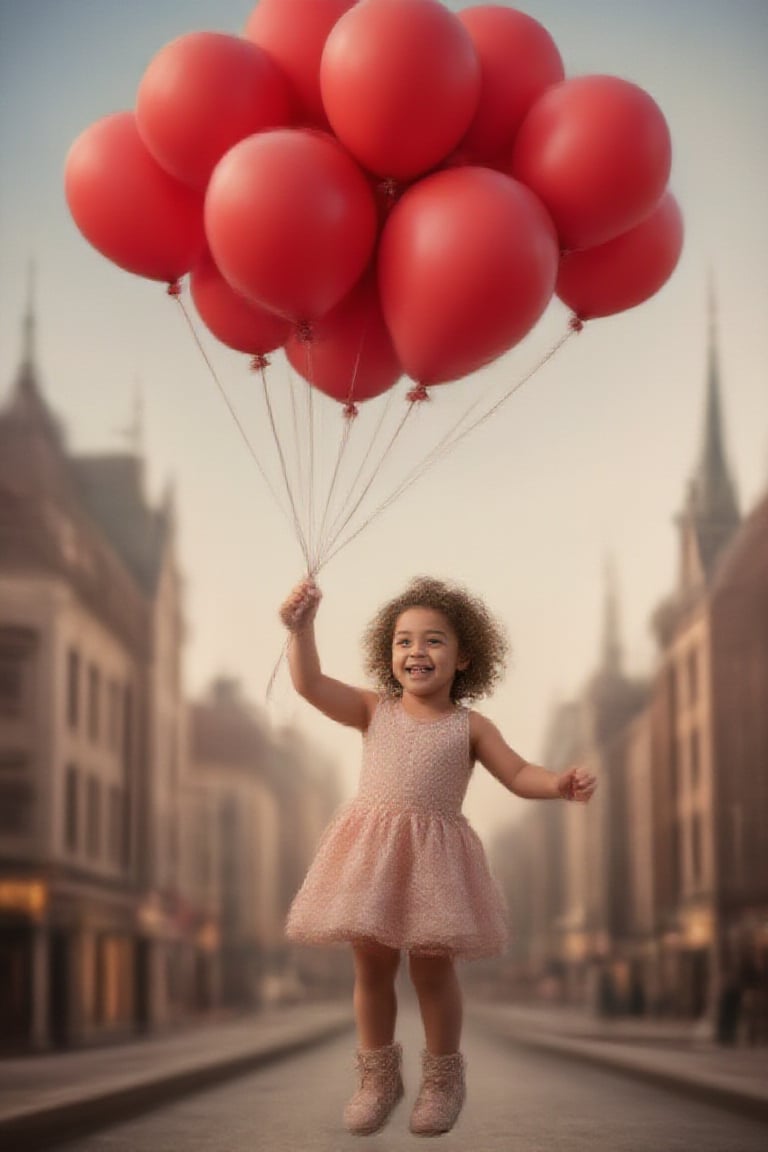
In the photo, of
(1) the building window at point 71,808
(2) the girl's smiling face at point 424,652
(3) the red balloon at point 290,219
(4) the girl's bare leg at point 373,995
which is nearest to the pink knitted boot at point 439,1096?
(4) the girl's bare leg at point 373,995

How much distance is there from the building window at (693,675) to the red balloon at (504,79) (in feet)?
83.1

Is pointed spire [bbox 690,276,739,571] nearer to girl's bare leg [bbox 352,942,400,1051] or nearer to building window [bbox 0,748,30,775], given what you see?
building window [bbox 0,748,30,775]

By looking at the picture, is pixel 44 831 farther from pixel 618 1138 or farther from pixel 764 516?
pixel 618 1138

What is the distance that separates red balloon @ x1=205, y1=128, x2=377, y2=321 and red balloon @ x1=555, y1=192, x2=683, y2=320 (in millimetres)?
711

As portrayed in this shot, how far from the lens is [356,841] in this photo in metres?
4.21

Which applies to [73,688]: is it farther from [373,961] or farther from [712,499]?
[373,961]

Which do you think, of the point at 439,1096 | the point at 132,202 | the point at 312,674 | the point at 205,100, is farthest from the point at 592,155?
the point at 439,1096

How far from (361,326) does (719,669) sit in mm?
A: 23447

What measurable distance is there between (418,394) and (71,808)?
20210mm

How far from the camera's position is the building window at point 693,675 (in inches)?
1166

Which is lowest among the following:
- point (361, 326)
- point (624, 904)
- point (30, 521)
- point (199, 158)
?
point (624, 904)

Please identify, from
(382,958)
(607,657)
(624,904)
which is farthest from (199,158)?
(607,657)

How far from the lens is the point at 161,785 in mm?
30047

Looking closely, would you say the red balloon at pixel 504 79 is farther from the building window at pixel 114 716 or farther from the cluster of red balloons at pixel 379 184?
the building window at pixel 114 716
